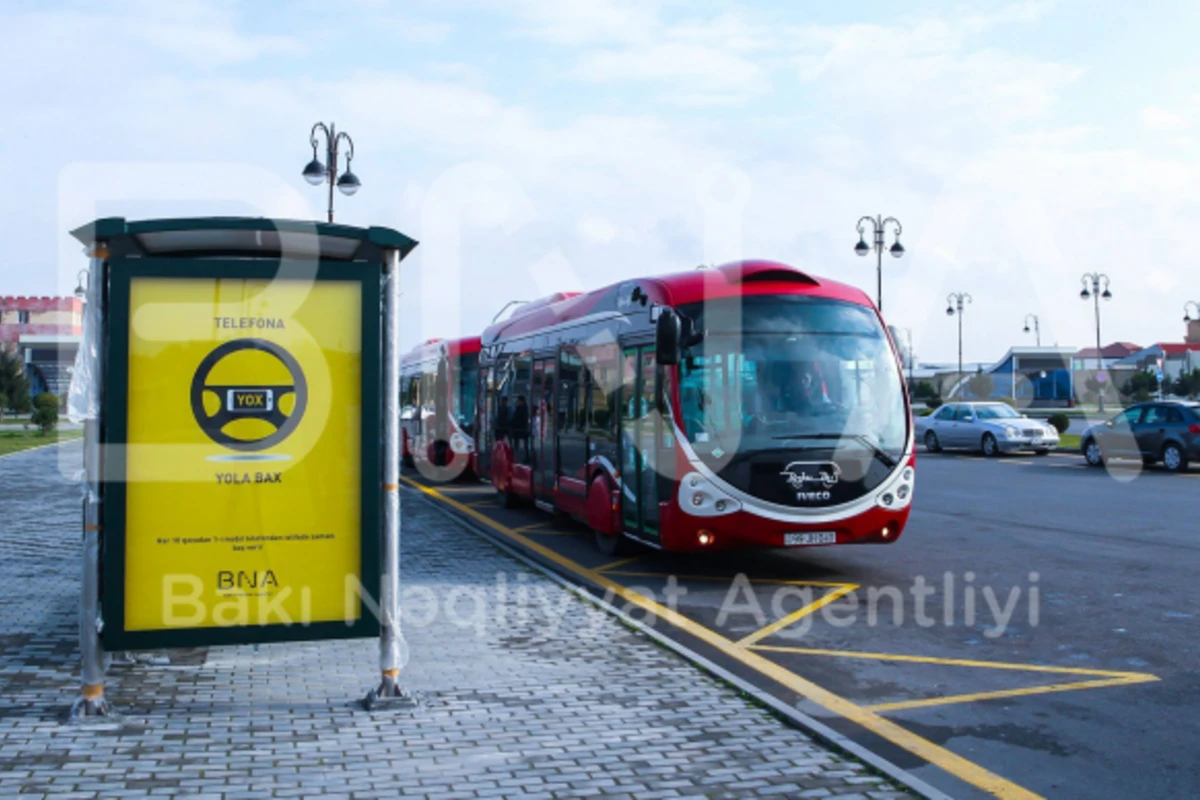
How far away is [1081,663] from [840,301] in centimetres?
439

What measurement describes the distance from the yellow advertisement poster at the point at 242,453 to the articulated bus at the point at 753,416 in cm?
420

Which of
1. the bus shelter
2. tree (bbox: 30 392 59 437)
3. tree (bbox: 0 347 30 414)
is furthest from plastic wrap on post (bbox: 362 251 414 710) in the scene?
tree (bbox: 0 347 30 414)

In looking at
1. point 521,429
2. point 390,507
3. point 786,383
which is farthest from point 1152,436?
point 390,507

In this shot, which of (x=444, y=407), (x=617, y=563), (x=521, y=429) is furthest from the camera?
(x=444, y=407)

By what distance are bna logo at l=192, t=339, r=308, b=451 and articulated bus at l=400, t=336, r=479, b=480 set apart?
1355 centimetres

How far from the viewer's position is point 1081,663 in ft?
23.8

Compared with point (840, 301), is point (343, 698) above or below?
below

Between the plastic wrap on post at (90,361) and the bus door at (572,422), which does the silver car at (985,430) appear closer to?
the bus door at (572,422)

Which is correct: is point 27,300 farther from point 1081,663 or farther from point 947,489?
point 1081,663

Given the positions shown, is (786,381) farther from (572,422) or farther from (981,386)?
(981,386)

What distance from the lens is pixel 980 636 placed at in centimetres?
808

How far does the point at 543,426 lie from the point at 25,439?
31864mm

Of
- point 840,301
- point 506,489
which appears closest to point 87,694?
point 840,301

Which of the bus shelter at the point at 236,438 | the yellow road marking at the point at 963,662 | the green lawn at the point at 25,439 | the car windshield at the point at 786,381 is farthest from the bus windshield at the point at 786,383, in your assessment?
the green lawn at the point at 25,439
